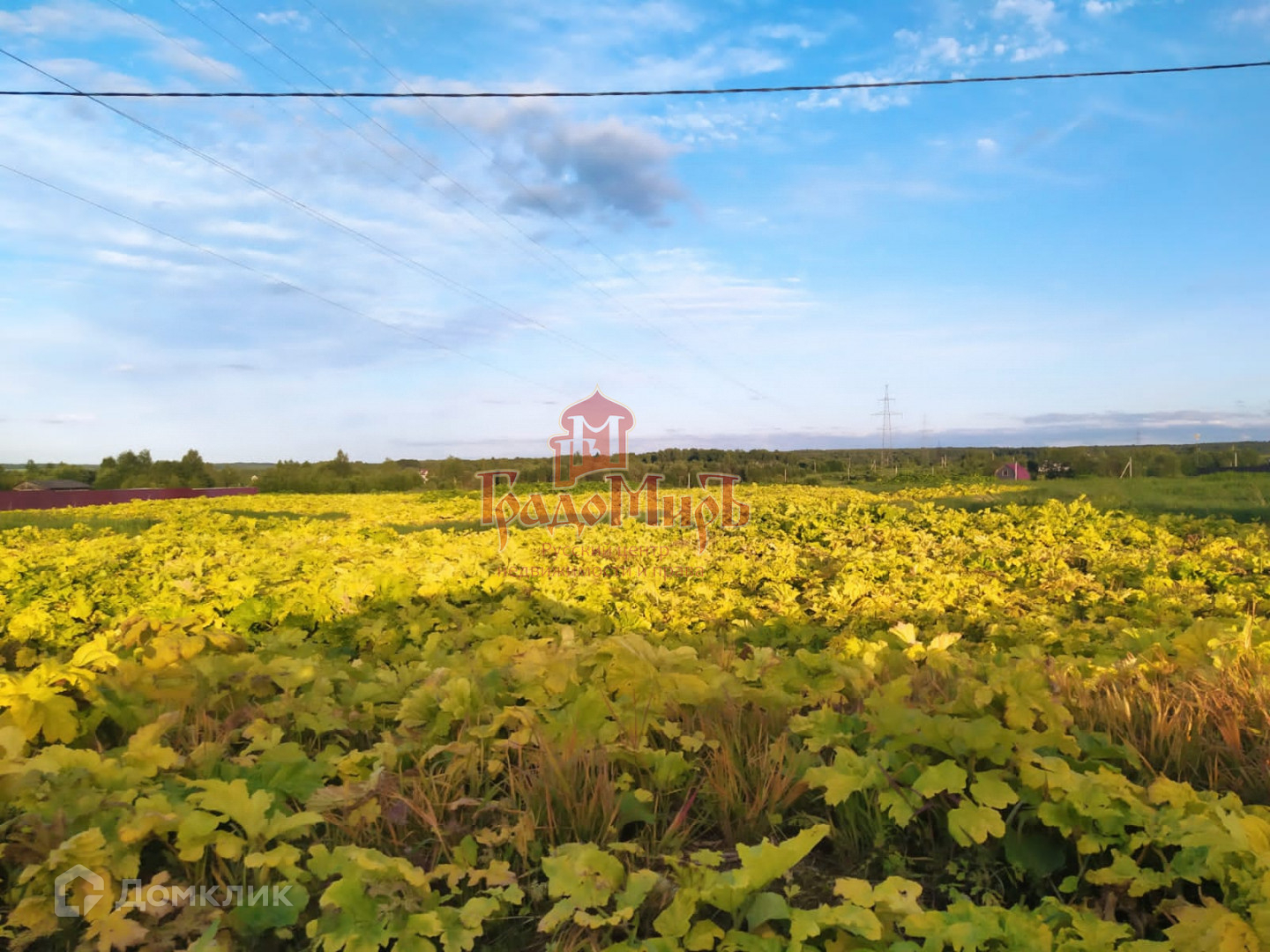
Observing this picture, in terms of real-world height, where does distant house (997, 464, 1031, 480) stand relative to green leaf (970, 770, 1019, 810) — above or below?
above

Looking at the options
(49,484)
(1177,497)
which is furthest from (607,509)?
(49,484)

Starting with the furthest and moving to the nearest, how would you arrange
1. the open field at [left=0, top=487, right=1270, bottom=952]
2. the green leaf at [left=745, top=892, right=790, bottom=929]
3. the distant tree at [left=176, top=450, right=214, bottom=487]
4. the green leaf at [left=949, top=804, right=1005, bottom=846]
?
the distant tree at [left=176, top=450, right=214, bottom=487], the green leaf at [left=949, top=804, right=1005, bottom=846], the open field at [left=0, top=487, right=1270, bottom=952], the green leaf at [left=745, top=892, right=790, bottom=929]

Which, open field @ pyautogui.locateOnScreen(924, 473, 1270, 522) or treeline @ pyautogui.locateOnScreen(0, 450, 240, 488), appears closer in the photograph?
open field @ pyautogui.locateOnScreen(924, 473, 1270, 522)

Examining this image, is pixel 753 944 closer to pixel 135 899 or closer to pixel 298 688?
pixel 135 899

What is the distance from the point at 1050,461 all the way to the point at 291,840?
2051 inches

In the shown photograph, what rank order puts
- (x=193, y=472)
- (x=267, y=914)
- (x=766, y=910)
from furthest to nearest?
1. (x=193, y=472)
2. (x=267, y=914)
3. (x=766, y=910)

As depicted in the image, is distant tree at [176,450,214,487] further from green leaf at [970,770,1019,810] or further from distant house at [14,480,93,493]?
green leaf at [970,770,1019,810]

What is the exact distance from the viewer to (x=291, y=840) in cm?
238

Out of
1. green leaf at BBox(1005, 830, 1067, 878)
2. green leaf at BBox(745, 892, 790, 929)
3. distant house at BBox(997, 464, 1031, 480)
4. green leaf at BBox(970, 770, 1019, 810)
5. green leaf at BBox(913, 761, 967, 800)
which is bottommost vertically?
green leaf at BBox(1005, 830, 1067, 878)

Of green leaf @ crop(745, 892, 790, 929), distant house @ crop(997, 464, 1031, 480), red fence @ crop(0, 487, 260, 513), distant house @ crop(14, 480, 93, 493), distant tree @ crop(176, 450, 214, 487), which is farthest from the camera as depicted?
distant tree @ crop(176, 450, 214, 487)

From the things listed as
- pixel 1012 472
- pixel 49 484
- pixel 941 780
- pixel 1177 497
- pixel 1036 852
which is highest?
pixel 49 484

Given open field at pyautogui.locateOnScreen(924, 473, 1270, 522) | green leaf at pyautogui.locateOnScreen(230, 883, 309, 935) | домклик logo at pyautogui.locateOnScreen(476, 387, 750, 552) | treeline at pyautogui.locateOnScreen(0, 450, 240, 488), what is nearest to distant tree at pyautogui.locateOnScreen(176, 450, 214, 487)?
treeline at pyautogui.locateOnScreen(0, 450, 240, 488)

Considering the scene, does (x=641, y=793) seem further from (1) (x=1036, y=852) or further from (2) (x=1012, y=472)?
(2) (x=1012, y=472)

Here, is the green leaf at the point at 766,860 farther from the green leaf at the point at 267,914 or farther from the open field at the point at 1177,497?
the open field at the point at 1177,497
